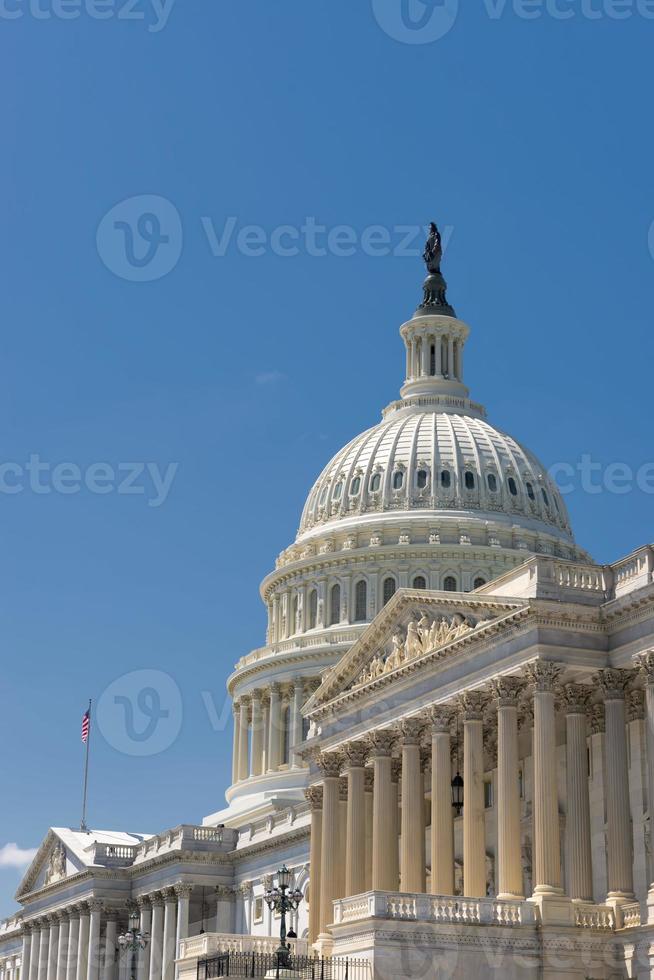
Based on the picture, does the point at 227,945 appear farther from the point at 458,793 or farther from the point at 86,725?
the point at 86,725

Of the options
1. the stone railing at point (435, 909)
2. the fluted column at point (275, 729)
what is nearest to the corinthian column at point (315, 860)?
the stone railing at point (435, 909)

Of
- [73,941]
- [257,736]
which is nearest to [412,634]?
[257,736]

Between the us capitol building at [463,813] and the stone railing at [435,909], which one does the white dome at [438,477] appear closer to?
the us capitol building at [463,813]

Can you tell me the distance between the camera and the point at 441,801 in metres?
62.3

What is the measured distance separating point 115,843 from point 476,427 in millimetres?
40411

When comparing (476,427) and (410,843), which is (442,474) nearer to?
(476,427)

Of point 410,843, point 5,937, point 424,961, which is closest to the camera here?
point 424,961

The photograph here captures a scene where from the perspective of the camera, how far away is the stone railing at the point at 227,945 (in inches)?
2697

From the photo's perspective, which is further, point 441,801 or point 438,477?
point 438,477

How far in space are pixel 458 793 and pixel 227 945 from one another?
1136cm

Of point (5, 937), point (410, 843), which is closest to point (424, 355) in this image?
point (5, 937)

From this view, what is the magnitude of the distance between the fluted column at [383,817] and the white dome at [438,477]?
52.4m

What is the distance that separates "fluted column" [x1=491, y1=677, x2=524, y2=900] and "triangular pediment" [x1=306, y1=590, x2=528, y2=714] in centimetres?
239

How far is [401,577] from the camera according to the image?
117 m
